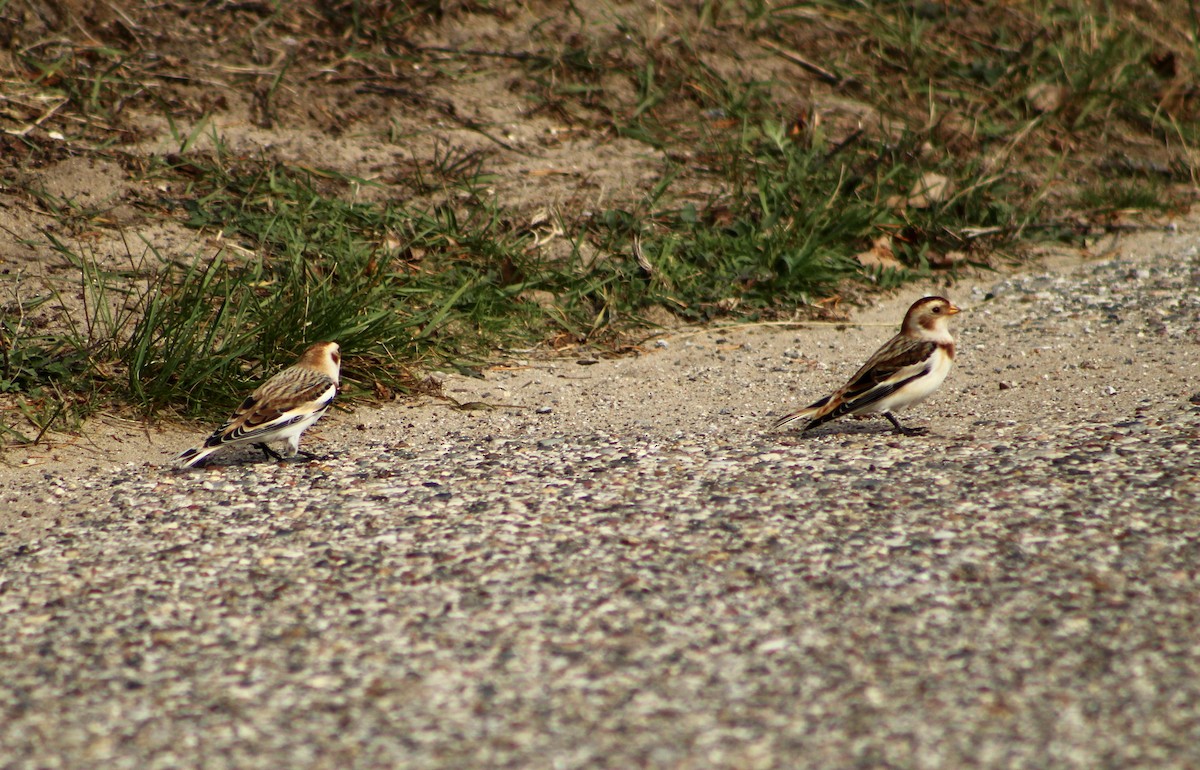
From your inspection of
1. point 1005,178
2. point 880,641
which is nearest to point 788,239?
point 1005,178

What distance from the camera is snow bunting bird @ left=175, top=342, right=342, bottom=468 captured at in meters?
5.55

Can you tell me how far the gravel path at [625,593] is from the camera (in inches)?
132

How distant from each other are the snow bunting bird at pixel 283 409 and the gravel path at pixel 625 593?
163 mm

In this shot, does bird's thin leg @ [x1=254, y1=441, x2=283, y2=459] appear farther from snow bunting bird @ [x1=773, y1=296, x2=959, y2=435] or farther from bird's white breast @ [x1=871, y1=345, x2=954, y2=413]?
bird's white breast @ [x1=871, y1=345, x2=954, y2=413]

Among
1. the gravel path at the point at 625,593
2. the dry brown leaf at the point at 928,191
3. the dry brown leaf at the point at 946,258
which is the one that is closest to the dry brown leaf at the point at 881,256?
the dry brown leaf at the point at 946,258

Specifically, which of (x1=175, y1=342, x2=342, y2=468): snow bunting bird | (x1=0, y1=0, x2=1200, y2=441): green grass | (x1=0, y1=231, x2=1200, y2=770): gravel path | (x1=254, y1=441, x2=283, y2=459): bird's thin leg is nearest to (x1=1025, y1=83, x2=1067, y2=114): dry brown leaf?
(x1=0, y1=0, x2=1200, y2=441): green grass

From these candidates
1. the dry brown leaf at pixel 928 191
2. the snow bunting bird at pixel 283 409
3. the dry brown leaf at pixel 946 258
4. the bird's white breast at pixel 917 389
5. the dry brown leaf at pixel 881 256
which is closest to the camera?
the snow bunting bird at pixel 283 409

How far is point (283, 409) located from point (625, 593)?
2.15 meters

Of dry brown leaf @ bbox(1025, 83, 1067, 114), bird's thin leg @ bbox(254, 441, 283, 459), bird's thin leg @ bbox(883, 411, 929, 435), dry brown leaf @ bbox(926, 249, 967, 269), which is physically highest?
dry brown leaf @ bbox(1025, 83, 1067, 114)

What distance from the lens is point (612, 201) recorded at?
8.90 metres

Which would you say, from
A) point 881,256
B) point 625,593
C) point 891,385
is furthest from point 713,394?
point 625,593

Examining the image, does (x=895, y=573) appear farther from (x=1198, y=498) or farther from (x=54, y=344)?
(x=54, y=344)

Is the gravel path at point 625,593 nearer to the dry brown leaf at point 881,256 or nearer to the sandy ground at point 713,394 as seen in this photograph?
the sandy ground at point 713,394

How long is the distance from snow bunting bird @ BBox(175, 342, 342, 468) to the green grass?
0.47 m
